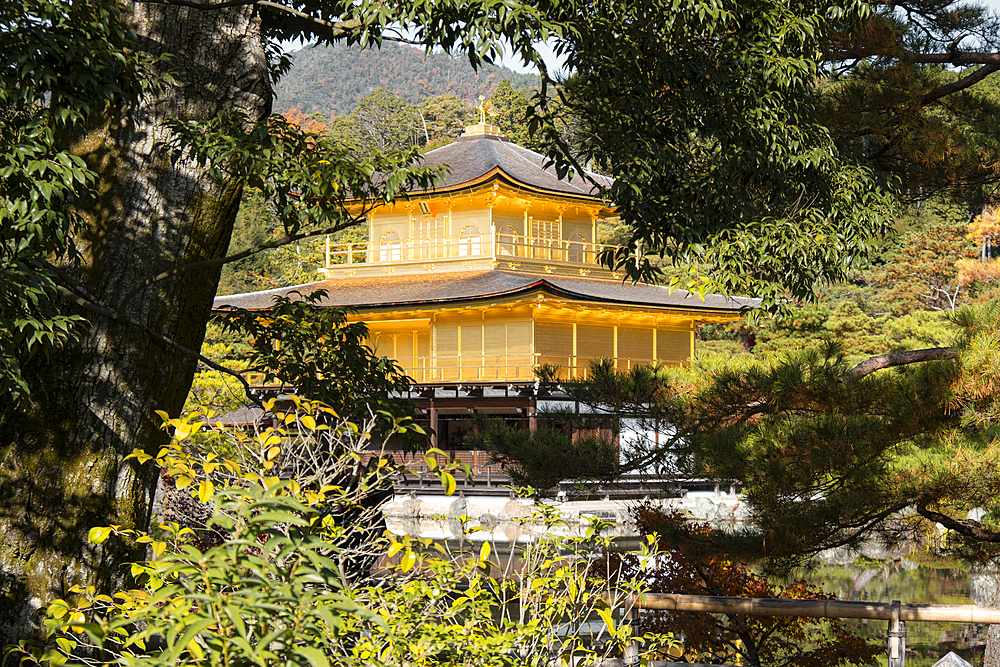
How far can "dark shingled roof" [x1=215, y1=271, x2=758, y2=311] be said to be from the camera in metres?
18.7

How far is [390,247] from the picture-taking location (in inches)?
887

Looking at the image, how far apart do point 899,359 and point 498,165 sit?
13.8 m

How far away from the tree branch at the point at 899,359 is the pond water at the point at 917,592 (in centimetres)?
545

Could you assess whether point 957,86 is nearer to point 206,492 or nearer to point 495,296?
point 206,492

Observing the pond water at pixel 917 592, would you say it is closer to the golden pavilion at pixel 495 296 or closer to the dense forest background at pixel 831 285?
the dense forest background at pixel 831 285

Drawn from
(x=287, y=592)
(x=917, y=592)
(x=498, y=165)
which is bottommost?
(x=917, y=592)

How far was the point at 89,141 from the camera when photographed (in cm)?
451

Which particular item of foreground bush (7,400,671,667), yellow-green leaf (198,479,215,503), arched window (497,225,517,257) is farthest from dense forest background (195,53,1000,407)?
yellow-green leaf (198,479,215,503)

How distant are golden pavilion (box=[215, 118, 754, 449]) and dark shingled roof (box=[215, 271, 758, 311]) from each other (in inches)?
1.8

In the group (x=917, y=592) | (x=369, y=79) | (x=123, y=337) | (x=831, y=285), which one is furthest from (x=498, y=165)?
(x=369, y=79)

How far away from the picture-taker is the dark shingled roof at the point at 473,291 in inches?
737

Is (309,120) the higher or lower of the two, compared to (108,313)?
higher

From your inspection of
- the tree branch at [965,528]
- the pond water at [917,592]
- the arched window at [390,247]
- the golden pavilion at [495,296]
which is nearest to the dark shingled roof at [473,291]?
the golden pavilion at [495,296]

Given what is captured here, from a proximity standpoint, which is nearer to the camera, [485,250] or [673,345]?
[485,250]
